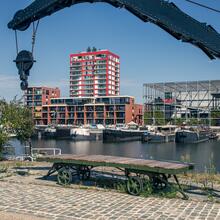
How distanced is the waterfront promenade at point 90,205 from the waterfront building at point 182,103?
103 meters

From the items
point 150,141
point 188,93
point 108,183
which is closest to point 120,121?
point 188,93

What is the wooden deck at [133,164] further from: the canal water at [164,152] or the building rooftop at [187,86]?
the building rooftop at [187,86]

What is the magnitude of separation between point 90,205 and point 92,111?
124 meters

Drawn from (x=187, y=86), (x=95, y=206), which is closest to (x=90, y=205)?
(x=95, y=206)

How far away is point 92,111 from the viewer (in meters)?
133

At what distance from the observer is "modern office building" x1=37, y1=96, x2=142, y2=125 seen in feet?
423

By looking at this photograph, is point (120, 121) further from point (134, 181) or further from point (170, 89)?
point (134, 181)

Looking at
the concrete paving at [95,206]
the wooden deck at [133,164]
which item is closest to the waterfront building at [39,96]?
the wooden deck at [133,164]

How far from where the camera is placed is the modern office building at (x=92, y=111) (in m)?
129

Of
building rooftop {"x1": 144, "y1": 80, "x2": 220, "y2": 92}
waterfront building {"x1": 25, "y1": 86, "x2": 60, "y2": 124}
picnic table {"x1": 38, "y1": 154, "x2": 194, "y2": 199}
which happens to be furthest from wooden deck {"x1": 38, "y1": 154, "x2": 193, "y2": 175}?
waterfront building {"x1": 25, "y1": 86, "x2": 60, "y2": 124}

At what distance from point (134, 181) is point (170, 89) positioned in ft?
357

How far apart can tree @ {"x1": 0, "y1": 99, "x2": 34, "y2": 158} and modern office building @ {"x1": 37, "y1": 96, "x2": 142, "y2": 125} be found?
107697mm

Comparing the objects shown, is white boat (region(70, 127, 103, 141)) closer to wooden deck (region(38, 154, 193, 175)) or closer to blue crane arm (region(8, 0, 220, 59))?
wooden deck (region(38, 154, 193, 175))

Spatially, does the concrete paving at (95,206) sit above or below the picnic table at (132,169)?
below
